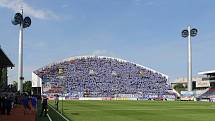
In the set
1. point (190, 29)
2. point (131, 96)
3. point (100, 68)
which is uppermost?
point (190, 29)

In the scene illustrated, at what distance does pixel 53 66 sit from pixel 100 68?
49.4 ft

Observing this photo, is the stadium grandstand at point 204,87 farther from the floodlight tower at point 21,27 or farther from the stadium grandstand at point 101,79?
the floodlight tower at point 21,27

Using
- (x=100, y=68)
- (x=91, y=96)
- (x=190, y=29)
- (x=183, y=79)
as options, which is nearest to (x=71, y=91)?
(x=91, y=96)

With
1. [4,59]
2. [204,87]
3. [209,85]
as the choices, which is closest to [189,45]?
[209,85]

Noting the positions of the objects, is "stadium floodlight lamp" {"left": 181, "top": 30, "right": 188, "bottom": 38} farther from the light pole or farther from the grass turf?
the grass turf

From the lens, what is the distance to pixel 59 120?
93.9 feet

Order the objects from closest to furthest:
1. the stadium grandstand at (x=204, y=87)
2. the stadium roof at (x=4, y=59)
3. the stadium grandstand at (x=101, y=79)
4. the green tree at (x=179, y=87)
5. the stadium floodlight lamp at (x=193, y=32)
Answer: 1. the stadium roof at (x=4, y=59)
2. the stadium grandstand at (x=204, y=87)
3. the stadium grandstand at (x=101, y=79)
4. the stadium floodlight lamp at (x=193, y=32)
5. the green tree at (x=179, y=87)

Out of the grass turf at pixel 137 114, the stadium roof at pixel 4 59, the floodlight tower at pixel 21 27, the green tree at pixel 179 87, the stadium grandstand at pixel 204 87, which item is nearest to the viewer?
the grass turf at pixel 137 114

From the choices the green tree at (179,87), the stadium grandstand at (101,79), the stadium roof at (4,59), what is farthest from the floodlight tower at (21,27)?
the green tree at (179,87)

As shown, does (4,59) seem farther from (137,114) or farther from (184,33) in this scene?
(184,33)

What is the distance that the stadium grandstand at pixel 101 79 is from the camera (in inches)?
4683

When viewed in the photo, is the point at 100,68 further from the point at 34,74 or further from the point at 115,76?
the point at 34,74

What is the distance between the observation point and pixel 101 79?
129375 mm

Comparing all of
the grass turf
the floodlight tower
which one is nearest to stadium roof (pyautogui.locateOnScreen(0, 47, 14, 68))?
the grass turf
